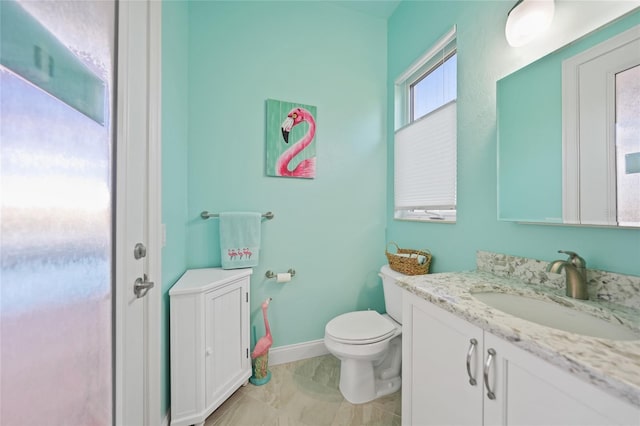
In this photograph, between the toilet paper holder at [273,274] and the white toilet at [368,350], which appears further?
the toilet paper holder at [273,274]

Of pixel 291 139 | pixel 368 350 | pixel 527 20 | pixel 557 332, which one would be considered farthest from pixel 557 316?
pixel 291 139

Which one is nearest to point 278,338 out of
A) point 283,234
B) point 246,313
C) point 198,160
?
point 246,313

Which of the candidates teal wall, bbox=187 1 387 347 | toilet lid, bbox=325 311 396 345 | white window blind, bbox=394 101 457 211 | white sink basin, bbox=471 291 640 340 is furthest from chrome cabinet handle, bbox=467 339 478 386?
teal wall, bbox=187 1 387 347

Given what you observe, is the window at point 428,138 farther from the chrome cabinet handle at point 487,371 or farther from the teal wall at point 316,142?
the chrome cabinet handle at point 487,371

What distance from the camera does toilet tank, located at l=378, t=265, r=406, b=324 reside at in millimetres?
1553

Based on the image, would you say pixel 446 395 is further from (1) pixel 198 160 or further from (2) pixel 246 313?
Result: (1) pixel 198 160

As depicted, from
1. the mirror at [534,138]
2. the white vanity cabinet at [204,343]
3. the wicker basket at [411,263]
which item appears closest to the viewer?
the mirror at [534,138]

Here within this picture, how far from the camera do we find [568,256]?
904 millimetres

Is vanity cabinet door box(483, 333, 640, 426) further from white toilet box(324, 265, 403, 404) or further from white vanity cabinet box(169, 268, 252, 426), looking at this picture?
white vanity cabinet box(169, 268, 252, 426)

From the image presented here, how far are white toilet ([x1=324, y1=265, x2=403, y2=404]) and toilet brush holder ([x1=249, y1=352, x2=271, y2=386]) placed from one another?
0.47 meters

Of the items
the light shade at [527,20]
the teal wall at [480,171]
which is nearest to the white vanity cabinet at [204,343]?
the teal wall at [480,171]

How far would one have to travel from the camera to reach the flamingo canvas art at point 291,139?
1732 mm

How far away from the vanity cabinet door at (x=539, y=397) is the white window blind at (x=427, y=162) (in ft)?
3.26

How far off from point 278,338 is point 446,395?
→ 1257 millimetres
